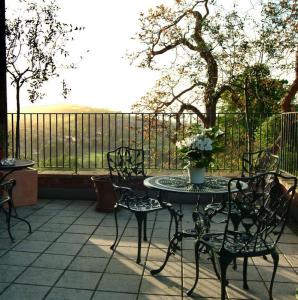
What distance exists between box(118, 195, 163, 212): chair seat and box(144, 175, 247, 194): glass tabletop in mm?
245

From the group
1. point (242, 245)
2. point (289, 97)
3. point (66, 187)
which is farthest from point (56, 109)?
point (289, 97)

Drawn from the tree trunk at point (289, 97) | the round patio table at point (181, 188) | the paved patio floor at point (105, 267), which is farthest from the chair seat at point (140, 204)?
the tree trunk at point (289, 97)

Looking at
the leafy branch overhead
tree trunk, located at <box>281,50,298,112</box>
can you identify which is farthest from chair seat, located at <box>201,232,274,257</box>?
tree trunk, located at <box>281,50,298,112</box>

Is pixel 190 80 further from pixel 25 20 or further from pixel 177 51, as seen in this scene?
pixel 25 20

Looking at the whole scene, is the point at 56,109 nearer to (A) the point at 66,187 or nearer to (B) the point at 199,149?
(A) the point at 66,187

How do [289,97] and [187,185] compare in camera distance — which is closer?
[187,185]

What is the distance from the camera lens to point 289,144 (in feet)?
16.6

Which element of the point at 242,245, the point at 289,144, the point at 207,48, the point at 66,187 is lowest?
the point at 66,187

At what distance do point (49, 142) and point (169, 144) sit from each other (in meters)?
2.00

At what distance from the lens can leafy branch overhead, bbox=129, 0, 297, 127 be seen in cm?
704

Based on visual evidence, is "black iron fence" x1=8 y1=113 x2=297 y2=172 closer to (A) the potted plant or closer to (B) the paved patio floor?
(B) the paved patio floor

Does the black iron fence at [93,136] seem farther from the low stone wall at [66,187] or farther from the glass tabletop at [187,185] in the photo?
the glass tabletop at [187,185]

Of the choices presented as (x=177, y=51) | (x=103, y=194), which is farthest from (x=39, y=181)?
(x=177, y=51)

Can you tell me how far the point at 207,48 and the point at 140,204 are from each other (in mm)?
4869
